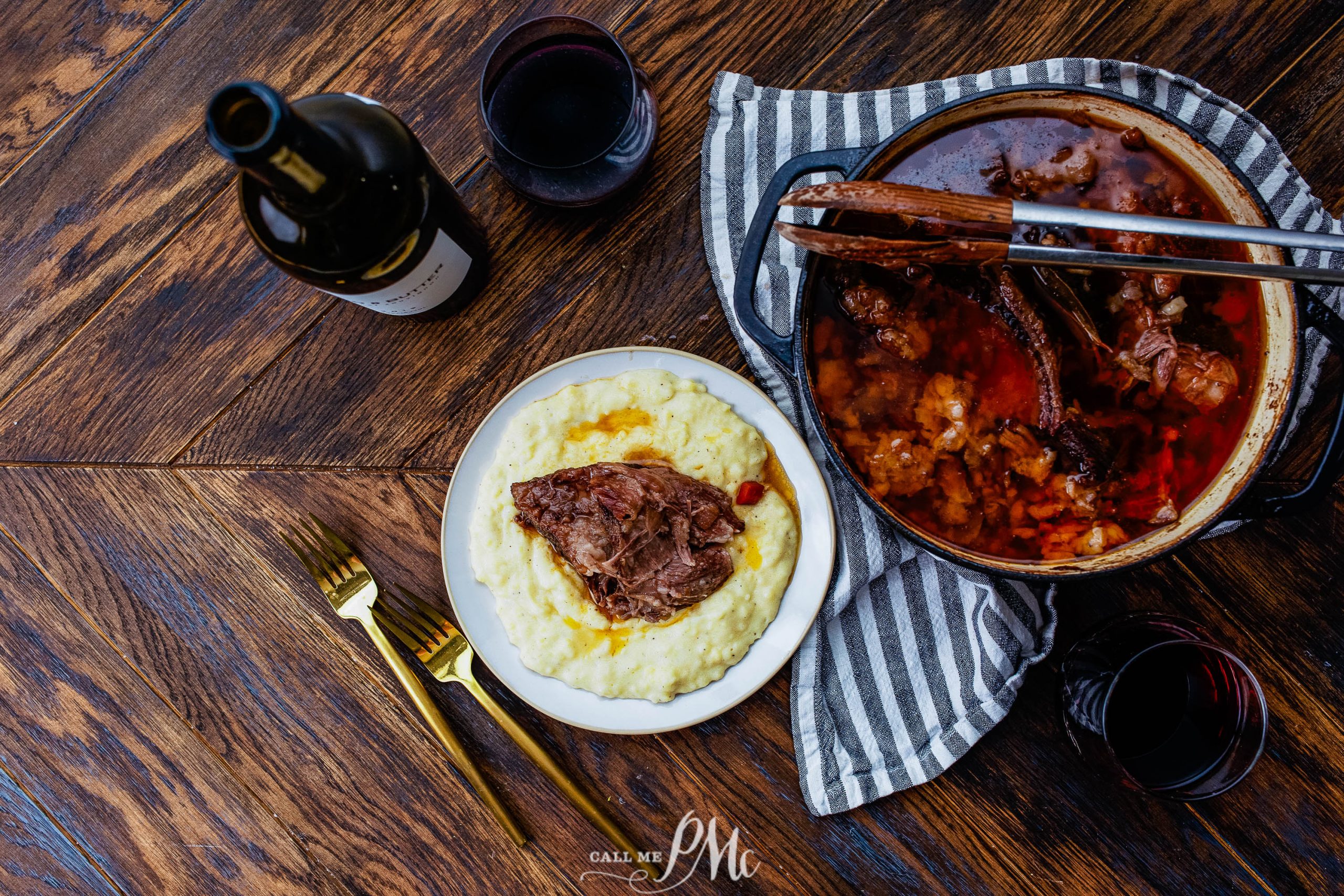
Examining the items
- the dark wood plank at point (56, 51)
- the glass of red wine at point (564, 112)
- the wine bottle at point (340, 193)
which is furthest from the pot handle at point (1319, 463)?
the dark wood plank at point (56, 51)

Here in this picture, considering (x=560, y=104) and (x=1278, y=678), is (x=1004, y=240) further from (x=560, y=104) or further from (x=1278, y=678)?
(x=1278, y=678)

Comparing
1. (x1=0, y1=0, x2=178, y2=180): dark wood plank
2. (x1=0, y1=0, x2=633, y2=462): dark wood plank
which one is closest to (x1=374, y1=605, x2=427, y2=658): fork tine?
(x1=0, y1=0, x2=633, y2=462): dark wood plank

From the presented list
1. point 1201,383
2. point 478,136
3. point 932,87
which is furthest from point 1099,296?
point 478,136

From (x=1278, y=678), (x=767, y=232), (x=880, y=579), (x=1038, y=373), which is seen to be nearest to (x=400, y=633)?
(x=880, y=579)

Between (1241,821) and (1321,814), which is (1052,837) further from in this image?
(1321,814)

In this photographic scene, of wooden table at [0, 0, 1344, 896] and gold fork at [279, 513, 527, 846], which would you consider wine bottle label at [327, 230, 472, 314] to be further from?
gold fork at [279, 513, 527, 846]

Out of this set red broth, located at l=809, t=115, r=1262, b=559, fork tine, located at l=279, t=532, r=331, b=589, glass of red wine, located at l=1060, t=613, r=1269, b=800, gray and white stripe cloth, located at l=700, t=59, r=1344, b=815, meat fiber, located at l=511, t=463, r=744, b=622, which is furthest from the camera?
fork tine, located at l=279, t=532, r=331, b=589

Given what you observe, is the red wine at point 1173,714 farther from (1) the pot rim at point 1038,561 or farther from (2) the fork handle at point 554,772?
(2) the fork handle at point 554,772
